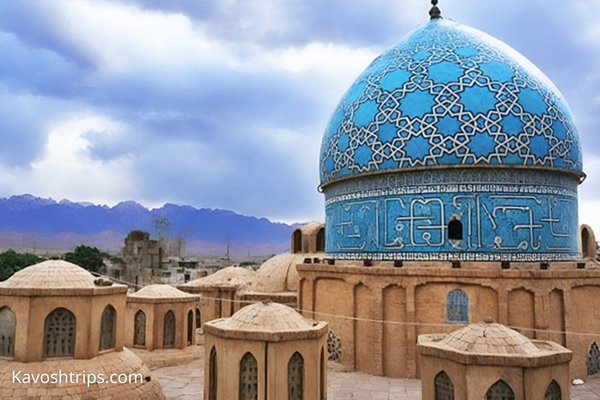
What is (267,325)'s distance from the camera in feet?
27.5

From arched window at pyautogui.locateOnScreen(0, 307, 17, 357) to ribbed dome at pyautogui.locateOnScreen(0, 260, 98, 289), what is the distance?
0.53 metres

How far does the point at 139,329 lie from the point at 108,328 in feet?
15.3

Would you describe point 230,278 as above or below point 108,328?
above

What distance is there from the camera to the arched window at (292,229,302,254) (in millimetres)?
22266

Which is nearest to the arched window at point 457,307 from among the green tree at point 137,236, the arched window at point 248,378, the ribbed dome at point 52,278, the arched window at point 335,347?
the arched window at point 335,347

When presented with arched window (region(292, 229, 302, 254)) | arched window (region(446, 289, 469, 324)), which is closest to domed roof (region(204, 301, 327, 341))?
arched window (region(446, 289, 469, 324))

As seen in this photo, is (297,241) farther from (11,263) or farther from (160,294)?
(11,263)

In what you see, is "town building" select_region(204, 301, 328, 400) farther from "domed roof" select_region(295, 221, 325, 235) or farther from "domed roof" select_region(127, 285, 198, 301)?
"domed roof" select_region(295, 221, 325, 235)

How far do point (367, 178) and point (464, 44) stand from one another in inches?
190

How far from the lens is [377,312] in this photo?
12.0m

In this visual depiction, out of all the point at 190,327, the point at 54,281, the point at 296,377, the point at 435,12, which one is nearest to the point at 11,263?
the point at 190,327

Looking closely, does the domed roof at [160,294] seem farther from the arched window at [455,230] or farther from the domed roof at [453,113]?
the arched window at [455,230]

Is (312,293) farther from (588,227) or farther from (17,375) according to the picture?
(588,227)

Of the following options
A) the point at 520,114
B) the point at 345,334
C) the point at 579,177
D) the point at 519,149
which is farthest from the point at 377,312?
the point at 579,177
